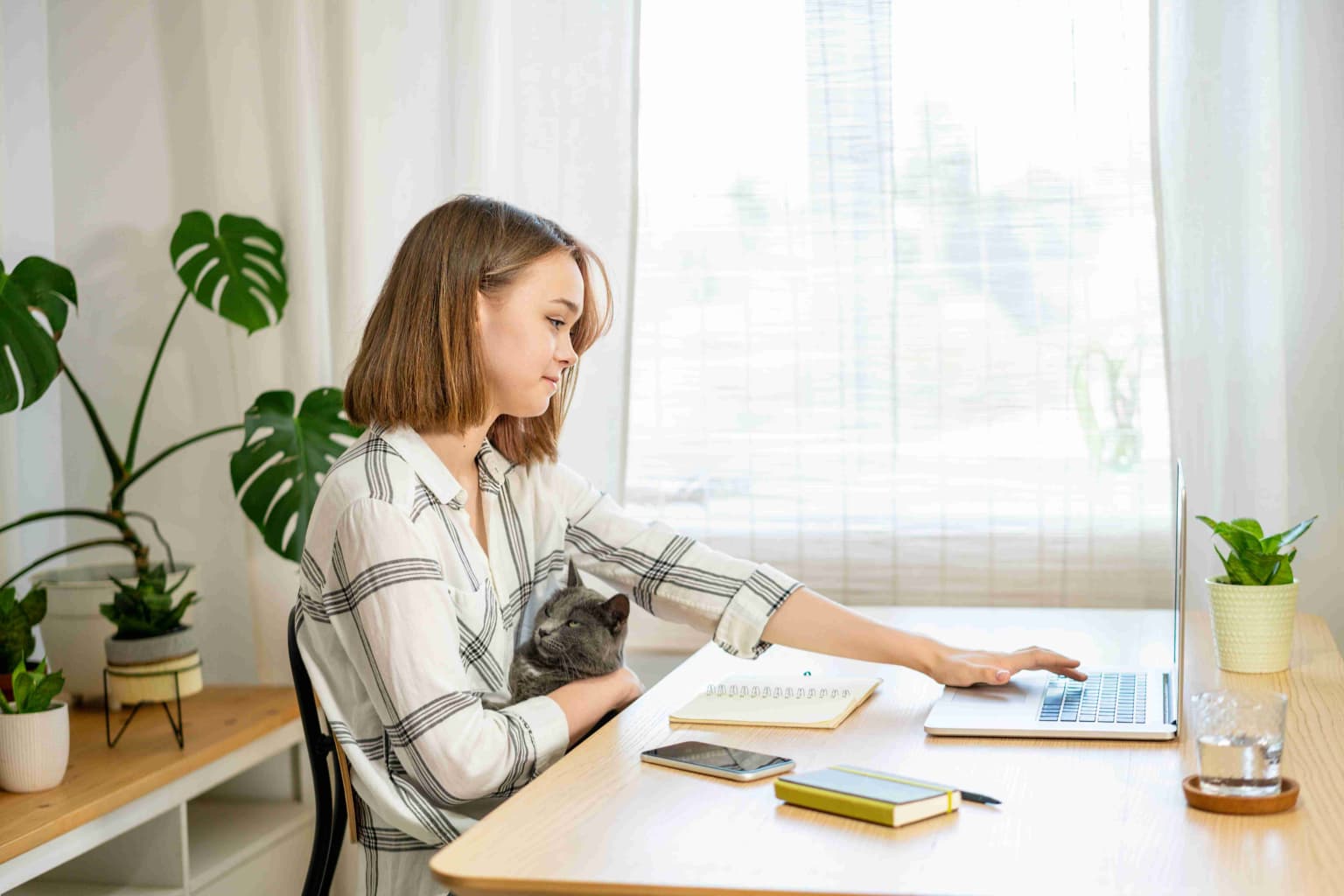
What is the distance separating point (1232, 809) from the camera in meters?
1.07

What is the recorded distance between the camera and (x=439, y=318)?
4.99 feet

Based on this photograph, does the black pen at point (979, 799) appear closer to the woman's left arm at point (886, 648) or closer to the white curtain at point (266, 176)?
the woman's left arm at point (886, 648)

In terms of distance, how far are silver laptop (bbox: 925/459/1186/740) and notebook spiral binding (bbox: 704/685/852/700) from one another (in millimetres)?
131

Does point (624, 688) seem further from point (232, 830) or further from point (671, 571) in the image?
point (232, 830)

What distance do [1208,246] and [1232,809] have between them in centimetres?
153

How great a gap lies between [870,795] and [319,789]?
728mm

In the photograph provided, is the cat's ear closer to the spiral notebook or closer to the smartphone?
the spiral notebook

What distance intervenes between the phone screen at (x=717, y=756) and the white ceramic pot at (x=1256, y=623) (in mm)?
736

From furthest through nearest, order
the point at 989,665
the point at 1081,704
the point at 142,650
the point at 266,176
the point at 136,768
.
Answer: the point at 266,176, the point at 142,650, the point at 136,768, the point at 989,665, the point at 1081,704

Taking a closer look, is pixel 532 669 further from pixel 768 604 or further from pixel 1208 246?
pixel 1208 246

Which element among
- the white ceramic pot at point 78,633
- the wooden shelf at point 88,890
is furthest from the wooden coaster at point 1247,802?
the white ceramic pot at point 78,633

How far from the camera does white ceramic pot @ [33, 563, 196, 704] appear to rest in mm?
2377

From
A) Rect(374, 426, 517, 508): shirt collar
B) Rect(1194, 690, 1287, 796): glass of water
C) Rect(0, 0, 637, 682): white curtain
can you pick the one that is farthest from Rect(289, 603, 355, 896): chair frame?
Rect(0, 0, 637, 682): white curtain

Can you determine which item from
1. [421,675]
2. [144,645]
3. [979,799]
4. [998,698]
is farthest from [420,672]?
[144,645]
